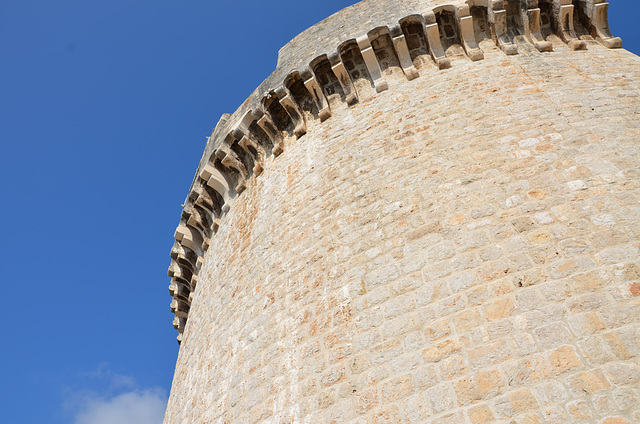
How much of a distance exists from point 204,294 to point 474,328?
3.77 m

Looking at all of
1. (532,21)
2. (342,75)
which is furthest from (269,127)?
(532,21)

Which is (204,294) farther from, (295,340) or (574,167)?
(574,167)

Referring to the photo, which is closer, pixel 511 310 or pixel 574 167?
pixel 511 310

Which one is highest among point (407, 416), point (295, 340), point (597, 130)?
point (597, 130)

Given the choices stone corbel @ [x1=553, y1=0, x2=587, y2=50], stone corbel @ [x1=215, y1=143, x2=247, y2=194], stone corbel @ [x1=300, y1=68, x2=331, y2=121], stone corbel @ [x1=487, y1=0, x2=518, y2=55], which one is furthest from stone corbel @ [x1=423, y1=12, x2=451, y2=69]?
stone corbel @ [x1=215, y1=143, x2=247, y2=194]

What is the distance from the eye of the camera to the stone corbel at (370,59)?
5598mm

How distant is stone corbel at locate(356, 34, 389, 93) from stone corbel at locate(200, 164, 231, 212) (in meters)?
2.36

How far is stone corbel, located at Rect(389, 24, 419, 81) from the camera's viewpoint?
18.1ft

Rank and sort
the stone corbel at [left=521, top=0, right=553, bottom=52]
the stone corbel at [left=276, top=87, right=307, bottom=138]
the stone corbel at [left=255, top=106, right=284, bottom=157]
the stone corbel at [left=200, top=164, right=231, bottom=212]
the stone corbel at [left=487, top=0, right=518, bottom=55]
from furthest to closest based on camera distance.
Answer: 1. the stone corbel at [left=200, top=164, right=231, bottom=212]
2. the stone corbel at [left=255, top=106, right=284, bottom=157]
3. the stone corbel at [left=276, top=87, right=307, bottom=138]
4. the stone corbel at [left=521, top=0, right=553, bottom=52]
5. the stone corbel at [left=487, top=0, right=518, bottom=55]

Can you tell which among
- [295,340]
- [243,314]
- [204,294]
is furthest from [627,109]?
[204,294]

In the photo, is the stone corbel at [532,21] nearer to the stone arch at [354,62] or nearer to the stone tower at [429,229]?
the stone tower at [429,229]

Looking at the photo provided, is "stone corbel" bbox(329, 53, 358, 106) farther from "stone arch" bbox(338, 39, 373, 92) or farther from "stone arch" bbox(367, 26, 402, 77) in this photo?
"stone arch" bbox(367, 26, 402, 77)

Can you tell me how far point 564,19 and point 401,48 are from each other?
1883mm

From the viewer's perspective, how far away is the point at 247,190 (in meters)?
6.21
